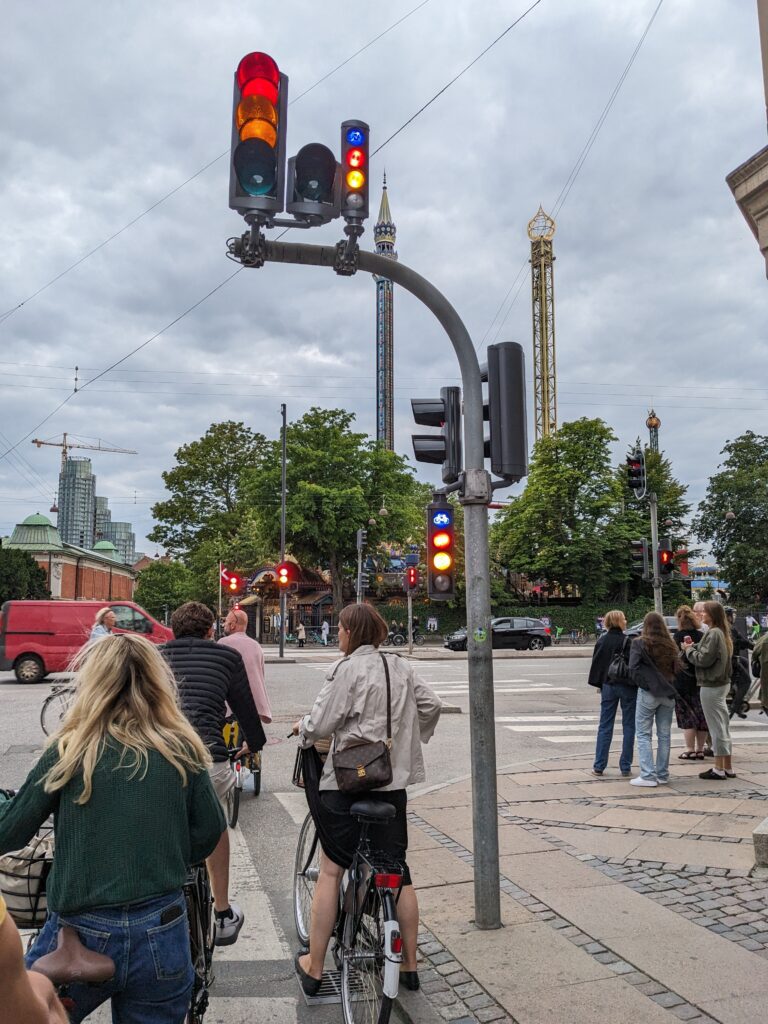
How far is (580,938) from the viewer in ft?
14.6

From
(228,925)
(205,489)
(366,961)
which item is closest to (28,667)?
(228,925)

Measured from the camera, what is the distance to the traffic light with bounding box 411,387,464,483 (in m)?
5.32

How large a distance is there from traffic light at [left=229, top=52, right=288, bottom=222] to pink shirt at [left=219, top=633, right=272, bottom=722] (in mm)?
3351

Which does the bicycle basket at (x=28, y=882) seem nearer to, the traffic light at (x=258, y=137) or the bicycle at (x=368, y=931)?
the bicycle at (x=368, y=931)

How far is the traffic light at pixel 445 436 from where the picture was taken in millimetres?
5324

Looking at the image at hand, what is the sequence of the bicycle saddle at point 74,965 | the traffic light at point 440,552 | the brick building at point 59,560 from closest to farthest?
the bicycle saddle at point 74,965
the traffic light at point 440,552
the brick building at point 59,560

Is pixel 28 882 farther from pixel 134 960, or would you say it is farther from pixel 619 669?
pixel 619 669

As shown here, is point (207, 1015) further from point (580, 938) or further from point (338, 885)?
point (580, 938)

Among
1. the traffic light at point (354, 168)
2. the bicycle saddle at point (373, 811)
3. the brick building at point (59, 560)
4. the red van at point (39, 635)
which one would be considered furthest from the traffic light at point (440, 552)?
the brick building at point (59, 560)

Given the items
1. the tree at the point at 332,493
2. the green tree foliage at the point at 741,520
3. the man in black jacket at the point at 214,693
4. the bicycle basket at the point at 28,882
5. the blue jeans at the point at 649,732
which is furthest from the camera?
the green tree foliage at the point at 741,520

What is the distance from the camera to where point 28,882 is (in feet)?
8.20

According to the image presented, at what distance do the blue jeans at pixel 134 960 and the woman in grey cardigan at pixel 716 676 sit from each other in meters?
7.49

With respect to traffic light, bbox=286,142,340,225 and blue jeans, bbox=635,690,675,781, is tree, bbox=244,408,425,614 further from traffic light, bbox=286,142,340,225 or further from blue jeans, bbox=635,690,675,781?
traffic light, bbox=286,142,340,225

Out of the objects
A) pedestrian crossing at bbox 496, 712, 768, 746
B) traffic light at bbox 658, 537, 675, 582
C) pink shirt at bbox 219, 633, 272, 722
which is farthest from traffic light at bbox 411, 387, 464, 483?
traffic light at bbox 658, 537, 675, 582
